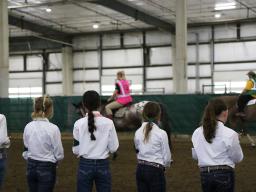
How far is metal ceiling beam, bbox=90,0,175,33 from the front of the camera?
2712cm

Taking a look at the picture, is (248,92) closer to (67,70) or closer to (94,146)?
(94,146)

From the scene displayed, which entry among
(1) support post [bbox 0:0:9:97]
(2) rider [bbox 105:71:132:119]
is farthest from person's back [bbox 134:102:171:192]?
(1) support post [bbox 0:0:9:97]

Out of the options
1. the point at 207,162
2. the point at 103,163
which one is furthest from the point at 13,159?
the point at 207,162

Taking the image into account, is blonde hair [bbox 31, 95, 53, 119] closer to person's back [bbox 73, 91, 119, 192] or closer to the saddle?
person's back [bbox 73, 91, 119, 192]

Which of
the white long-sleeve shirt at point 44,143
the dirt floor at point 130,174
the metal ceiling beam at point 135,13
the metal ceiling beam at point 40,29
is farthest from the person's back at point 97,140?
the metal ceiling beam at point 40,29

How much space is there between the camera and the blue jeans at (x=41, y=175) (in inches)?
205

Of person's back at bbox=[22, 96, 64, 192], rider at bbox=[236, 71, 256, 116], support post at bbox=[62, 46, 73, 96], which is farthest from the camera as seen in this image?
support post at bbox=[62, 46, 73, 96]

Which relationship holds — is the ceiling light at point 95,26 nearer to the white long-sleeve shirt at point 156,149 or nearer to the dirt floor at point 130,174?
the dirt floor at point 130,174

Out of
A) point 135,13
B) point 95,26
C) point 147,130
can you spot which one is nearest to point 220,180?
point 147,130

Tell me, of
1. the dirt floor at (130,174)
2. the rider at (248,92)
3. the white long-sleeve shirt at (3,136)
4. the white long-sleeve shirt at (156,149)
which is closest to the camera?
the white long-sleeve shirt at (156,149)

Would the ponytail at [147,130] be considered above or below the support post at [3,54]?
below

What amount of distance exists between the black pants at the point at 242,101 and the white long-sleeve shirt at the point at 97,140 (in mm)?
10440

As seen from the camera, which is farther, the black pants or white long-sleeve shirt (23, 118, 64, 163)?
the black pants

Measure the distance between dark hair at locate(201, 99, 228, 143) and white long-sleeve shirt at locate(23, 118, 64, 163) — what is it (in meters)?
1.71
